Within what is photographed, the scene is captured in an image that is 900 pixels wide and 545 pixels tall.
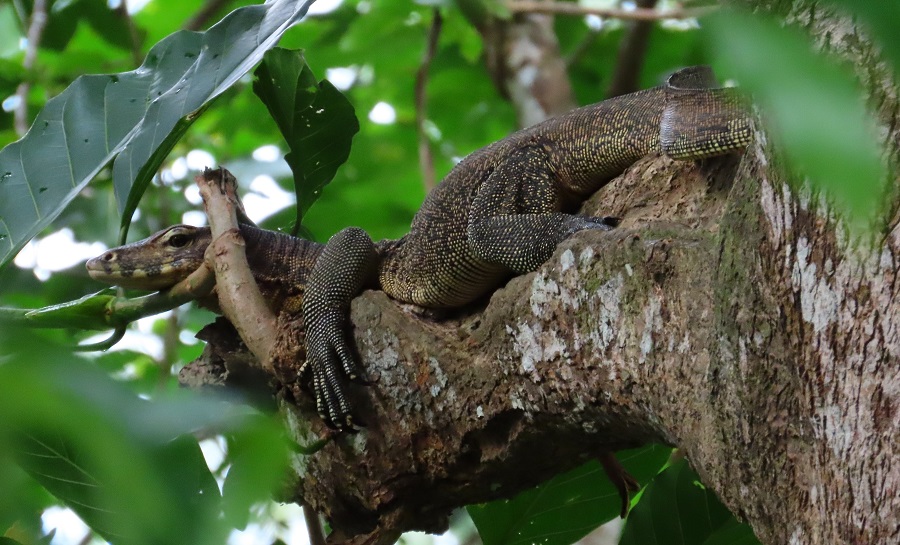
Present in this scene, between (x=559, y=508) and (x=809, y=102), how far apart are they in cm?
273

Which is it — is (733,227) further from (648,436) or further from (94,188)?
(94,188)

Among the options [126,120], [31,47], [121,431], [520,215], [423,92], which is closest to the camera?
[121,431]

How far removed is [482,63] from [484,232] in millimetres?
3175

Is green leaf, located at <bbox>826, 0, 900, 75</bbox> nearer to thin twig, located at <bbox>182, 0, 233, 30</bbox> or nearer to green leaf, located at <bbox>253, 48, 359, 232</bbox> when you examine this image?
green leaf, located at <bbox>253, 48, 359, 232</bbox>

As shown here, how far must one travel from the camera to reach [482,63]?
19.2 feet

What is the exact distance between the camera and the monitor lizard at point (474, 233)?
2570 millimetres

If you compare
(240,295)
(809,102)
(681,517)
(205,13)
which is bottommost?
(681,517)

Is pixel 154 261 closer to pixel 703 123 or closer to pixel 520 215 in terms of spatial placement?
pixel 520 215

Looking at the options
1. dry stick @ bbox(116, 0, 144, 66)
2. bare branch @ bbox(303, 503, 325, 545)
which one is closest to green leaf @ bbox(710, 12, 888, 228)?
bare branch @ bbox(303, 503, 325, 545)

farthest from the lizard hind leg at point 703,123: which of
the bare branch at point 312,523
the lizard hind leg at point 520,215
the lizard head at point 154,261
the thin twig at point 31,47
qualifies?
the thin twig at point 31,47

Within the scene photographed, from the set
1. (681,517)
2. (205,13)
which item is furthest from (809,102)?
(205,13)

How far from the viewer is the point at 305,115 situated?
3.05 metres

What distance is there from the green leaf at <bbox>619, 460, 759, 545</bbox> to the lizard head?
193 centimetres

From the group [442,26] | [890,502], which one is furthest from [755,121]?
[442,26]
